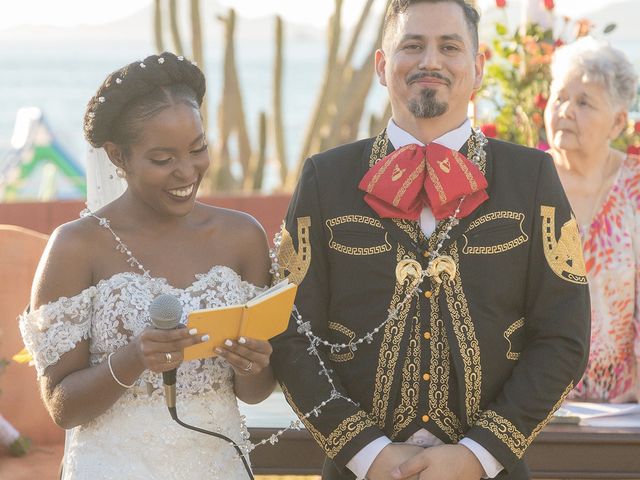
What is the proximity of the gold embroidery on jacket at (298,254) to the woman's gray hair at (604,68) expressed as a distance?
1.65 m

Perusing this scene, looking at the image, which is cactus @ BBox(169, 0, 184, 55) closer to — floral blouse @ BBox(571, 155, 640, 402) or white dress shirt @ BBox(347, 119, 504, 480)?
floral blouse @ BBox(571, 155, 640, 402)

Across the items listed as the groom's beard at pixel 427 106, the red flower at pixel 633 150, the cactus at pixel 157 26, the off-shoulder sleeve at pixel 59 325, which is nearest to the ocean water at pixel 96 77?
the cactus at pixel 157 26

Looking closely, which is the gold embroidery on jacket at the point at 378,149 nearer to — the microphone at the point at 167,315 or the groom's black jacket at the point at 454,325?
the groom's black jacket at the point at 454,325

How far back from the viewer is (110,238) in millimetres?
3205

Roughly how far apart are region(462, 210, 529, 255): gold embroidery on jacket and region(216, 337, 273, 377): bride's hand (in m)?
0.59

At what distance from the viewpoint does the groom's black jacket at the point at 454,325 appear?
3.12 m

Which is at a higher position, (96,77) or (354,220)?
(354,220)

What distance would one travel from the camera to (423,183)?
3.20m

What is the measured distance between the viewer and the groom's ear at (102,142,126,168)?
3199 millimetres

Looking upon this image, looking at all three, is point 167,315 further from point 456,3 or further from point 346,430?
point 456,3

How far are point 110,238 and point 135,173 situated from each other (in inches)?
7.4

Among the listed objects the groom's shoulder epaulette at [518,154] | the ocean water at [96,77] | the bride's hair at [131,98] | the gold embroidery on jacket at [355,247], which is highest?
the bride's hair at [131,98]

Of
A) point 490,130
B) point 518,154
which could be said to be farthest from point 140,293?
point 490,130

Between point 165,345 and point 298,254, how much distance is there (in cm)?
54
